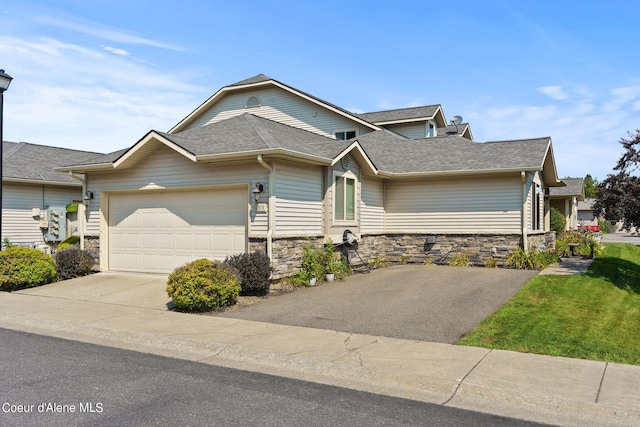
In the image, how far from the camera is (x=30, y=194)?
21109mm

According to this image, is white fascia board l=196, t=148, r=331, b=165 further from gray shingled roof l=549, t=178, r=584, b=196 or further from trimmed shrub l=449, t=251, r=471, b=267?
gray shingled roof l=549, t=178, r=584, b=196

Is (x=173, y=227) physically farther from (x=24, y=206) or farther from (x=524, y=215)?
(x=524, y=215)

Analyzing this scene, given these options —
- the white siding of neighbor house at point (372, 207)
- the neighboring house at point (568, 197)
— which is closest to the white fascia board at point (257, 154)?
the white siding of neighbor house at point (372, 207)

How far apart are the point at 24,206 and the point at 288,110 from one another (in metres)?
11.5

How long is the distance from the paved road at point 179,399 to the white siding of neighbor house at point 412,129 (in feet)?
67.0

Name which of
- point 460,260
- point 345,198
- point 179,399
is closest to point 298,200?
point 345,198

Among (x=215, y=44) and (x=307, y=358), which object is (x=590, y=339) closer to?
(x=307, y=358)

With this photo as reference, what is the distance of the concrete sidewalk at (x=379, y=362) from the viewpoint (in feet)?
17.7

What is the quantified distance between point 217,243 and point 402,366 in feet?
26.8

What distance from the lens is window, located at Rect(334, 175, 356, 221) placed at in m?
15.2

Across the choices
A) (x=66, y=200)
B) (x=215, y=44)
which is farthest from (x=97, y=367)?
(x=66, y=200)

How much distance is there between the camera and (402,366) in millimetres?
6629

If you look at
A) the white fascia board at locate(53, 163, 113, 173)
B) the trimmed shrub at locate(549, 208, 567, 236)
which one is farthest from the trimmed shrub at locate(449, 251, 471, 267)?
the trimmed shrub at locate(549, 208, 567, 236)

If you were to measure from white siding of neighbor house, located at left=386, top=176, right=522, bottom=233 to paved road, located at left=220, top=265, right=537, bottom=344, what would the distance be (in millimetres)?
2328
